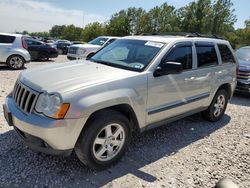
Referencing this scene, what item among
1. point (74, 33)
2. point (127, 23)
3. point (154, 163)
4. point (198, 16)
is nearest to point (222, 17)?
point (198, 16)

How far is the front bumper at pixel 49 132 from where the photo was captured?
292 cm

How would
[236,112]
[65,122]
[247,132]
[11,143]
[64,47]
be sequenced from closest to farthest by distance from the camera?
[65,122] → [11,143] → [247,132] → [236,112] → [64,47]

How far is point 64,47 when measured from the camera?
2862cm

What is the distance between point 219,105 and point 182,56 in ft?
6.14

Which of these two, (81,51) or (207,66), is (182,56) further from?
(81,51)

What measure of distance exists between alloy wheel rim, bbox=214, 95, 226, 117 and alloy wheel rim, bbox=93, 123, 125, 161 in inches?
112

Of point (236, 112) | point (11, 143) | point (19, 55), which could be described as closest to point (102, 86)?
point (11, 143)

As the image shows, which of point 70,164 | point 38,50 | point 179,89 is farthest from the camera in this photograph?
point 38,50

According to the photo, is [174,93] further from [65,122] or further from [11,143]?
[11,143]

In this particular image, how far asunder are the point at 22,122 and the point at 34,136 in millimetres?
230

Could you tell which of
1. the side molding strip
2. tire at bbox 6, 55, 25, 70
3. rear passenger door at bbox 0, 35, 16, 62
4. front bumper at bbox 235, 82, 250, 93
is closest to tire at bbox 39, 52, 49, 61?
tire at bbox 6, 55, 25, 70

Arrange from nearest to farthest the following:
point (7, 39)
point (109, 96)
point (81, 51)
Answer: point (109, 96)
point (7, 39)
point (81, 51)

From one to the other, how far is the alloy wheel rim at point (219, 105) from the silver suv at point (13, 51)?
8915 mm

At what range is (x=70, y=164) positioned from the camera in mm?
3574
